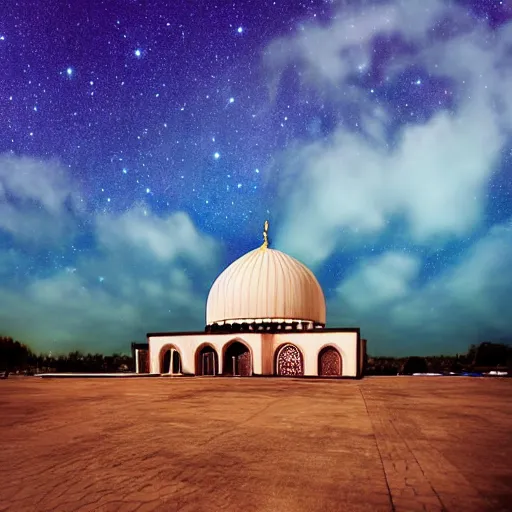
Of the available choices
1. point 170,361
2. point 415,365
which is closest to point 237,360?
point 170,361

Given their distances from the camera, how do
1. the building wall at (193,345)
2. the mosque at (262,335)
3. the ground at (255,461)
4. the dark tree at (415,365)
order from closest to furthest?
the ground at (255,461) → the mosque at (262,335) → the building wall at (193,345) → the dark tree at (415,365)

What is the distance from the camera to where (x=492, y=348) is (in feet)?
159

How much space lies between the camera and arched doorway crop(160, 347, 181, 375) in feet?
91.1

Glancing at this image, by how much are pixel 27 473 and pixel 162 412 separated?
4.41 meters

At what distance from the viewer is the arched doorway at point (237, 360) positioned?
25.5m

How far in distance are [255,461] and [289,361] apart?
21207mm

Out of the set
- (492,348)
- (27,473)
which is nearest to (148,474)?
(27,473)

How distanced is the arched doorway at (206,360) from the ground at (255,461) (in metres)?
19.1

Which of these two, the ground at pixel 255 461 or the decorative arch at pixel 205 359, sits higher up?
the ground at pixel 255 461

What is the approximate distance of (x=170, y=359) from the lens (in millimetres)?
28078

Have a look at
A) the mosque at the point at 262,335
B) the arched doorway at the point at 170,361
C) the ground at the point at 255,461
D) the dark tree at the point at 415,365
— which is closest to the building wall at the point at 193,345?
the mosque at the point at 262,335

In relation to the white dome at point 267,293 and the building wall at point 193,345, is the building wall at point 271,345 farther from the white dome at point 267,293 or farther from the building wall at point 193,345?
the white dome at point 267,293

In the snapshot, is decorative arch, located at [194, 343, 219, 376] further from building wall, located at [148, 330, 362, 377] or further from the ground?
the ground

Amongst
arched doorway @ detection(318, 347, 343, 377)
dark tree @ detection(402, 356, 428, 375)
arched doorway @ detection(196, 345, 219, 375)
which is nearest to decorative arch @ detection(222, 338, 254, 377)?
arched doorway @ detection(196, 345, 219, 375)
